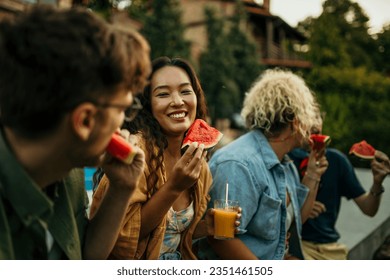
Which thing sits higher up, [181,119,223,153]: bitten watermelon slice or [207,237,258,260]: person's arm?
[181,119,223,153]: bitten watermelon slice

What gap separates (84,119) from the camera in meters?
1.53

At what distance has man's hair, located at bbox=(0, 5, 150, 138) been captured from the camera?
143 centimetres

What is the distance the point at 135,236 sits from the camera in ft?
7.95

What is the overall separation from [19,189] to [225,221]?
1.51 meters

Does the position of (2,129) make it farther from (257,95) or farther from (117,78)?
(257,95)

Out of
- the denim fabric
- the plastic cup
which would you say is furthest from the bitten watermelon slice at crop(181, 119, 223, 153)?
the denim fabric

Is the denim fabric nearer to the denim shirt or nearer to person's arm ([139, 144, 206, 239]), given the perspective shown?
the denim shirt

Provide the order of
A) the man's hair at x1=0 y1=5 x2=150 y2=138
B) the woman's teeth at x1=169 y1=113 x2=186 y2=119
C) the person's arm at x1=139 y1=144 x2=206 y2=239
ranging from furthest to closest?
the woman's teeth at x1=169 y1=113 x2=186 y2=119 → the person's arm at x1=139 y1=144 x2=206 y2=239 → the man's hair at x1=0 y1=5 x2=150 y2=138

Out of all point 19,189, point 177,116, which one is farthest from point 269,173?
point 19,189

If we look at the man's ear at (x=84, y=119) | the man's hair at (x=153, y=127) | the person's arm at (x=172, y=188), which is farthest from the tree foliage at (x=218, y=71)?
the man's ear at (x=84, y=119)

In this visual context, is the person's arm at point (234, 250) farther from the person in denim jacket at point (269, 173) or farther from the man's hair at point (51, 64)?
the man's hair at point (51, 64)

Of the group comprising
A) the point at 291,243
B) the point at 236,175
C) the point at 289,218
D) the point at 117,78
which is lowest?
the point at 291,243

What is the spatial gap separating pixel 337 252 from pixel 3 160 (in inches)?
138
